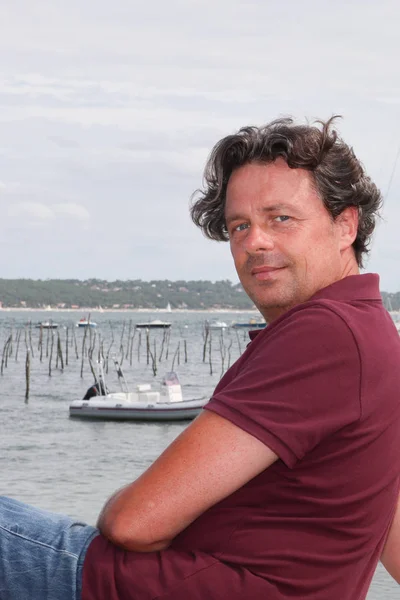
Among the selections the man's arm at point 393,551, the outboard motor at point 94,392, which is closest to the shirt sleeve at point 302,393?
the man's arm at point 393,551

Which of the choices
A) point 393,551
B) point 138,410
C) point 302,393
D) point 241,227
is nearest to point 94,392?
point 138,410

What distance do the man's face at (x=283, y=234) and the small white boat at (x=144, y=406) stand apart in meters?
27.8

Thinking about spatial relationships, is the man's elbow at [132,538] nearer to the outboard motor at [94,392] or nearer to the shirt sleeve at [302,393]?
the shirt sleeve at [302,393]

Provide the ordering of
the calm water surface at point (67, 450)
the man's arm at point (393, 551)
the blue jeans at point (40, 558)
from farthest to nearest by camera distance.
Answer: the calm water surface at point (67, 450)
the man's arm at point (393, 551)
the blue jeans at point (40, 558)

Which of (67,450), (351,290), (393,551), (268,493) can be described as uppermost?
(351,290)

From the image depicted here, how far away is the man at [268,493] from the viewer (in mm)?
1866

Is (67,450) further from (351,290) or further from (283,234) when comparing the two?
(351,290)

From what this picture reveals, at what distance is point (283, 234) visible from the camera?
2.22 m

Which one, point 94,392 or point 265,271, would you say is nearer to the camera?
point 265,271

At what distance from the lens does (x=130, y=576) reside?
194 cm

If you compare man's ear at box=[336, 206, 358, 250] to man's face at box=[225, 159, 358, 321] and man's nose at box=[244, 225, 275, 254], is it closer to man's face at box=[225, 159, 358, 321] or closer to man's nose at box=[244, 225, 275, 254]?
man's face at box=[225, 159, 358, 321]

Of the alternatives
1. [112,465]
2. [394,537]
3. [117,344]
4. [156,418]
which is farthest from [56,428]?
[117,344]

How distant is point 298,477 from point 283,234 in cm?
56

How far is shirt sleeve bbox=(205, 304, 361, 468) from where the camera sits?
1.86 m
